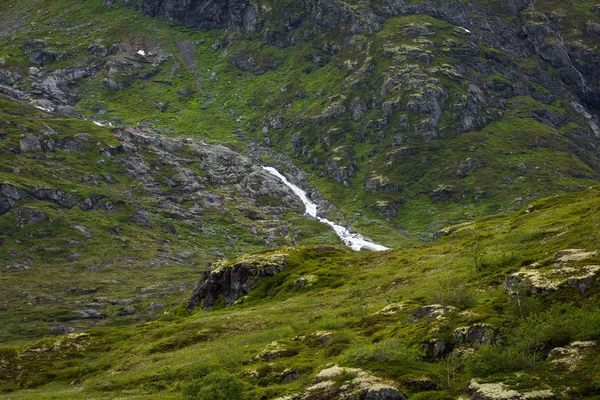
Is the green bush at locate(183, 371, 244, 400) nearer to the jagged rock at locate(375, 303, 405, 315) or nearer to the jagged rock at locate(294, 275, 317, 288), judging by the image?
the jagged rock at locate(375, 303, 405, 315)

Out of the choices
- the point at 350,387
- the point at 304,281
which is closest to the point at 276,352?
the point at 350,387

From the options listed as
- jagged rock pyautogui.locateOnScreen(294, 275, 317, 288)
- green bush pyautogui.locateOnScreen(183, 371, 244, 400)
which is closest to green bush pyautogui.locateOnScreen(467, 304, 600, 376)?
green bush pyautogui.locateOnScreen(183, 371, 244, 400)

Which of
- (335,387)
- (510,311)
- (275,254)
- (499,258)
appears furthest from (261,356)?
(275,254)

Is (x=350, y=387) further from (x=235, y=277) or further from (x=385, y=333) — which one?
(x=235, y=277)

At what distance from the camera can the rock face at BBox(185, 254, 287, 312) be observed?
4094 inches

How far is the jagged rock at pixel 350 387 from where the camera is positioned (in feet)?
115

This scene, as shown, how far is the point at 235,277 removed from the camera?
10544 cm

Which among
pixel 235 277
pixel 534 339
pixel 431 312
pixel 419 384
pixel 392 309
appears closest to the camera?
pixel 534 339

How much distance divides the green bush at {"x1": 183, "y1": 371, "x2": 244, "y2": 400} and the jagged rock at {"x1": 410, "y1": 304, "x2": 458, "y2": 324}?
1675cm

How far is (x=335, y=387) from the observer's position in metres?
37.2

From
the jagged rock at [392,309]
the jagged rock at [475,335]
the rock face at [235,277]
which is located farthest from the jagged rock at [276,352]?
the rock face at [235,277]

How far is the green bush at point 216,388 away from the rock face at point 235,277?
58.4 meters

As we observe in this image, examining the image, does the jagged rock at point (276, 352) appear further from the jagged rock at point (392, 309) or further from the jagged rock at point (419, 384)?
the jagged rock at point (419, 384)

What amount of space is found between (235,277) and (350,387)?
232 ft
